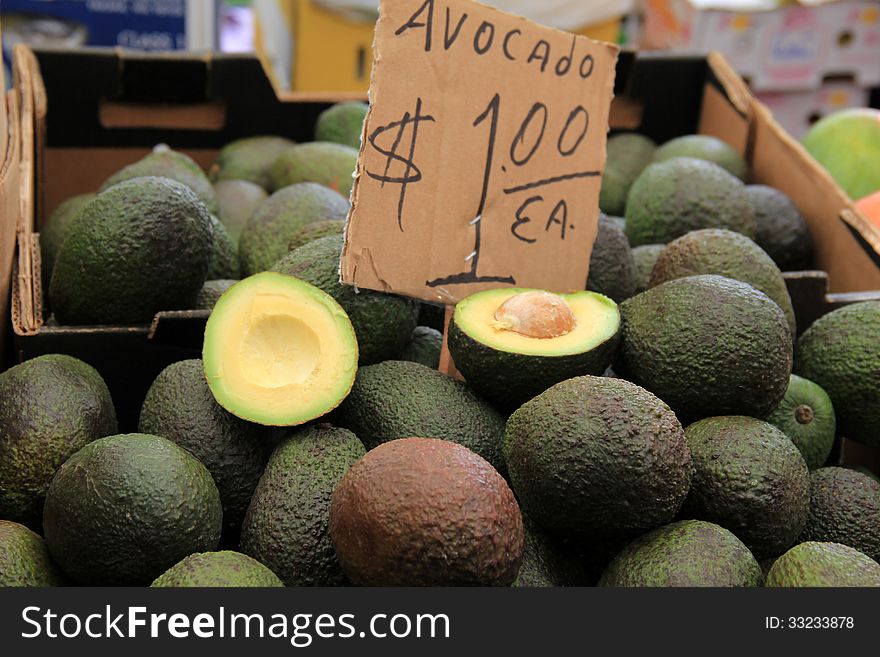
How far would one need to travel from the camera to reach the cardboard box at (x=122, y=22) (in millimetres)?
2850

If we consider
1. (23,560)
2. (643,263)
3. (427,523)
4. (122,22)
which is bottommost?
(23,560)

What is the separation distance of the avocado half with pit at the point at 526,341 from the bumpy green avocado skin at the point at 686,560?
0.21 metres

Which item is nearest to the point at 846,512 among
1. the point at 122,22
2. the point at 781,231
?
the point at 781,231

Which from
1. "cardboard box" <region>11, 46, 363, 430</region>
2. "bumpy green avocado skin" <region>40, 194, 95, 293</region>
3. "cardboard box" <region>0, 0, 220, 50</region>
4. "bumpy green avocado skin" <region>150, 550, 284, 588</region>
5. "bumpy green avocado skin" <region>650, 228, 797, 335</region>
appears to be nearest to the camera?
"bumpy green avocado skin" <region>150, 550, 284, 588</region>

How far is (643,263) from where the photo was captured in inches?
56.9

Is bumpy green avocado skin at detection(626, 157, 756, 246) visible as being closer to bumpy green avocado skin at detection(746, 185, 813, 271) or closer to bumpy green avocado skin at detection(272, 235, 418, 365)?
bumpy green avocado skin at detection(746, 185, 813, 271)

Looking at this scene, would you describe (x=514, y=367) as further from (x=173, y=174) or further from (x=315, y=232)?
(x=173, y=174)

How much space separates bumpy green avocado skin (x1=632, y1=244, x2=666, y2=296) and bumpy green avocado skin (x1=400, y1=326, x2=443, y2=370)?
0.35 metres

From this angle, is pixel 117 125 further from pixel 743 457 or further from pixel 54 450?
pixel 743 457

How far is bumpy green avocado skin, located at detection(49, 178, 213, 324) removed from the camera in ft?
3.88

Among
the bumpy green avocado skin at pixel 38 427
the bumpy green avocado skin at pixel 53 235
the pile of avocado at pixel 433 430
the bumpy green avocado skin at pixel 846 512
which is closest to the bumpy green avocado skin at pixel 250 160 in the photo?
the bumpy green avocado skin at pixel 53 235

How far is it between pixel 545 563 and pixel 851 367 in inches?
20.8


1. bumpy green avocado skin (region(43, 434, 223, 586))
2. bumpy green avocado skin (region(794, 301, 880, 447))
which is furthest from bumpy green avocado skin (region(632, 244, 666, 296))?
bumpy green avocado skin (region(43, 434, 223, 586))
